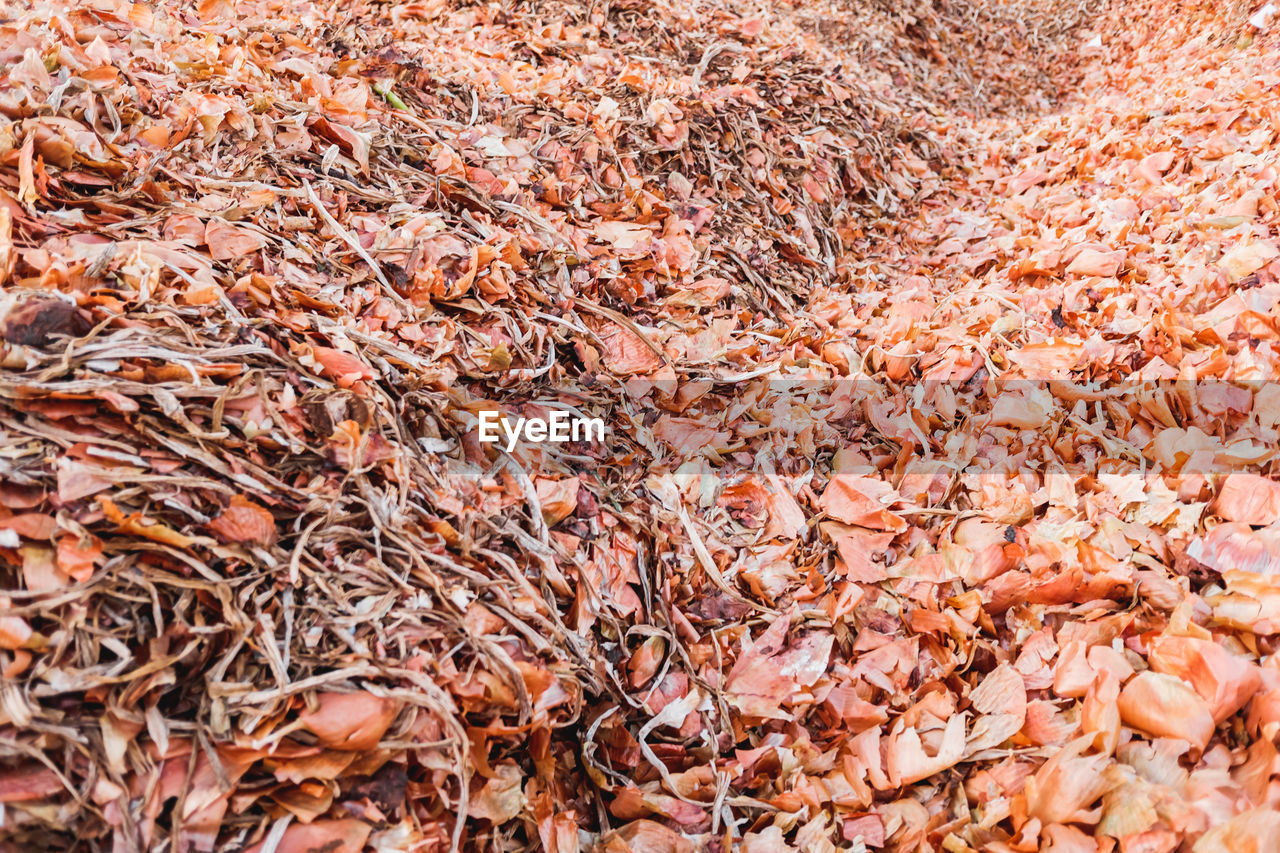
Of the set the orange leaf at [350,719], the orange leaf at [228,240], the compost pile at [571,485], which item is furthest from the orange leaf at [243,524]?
the orange leaf at [228,240]

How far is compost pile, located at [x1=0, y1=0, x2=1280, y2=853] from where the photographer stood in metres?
0.88

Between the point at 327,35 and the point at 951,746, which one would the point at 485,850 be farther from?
the point at 327,35

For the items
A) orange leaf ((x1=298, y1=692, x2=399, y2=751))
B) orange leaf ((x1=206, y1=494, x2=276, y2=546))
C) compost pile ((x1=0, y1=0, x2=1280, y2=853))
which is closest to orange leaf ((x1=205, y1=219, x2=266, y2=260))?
compost pile ((x1=0, y1=0, x2=1280, y2=853))

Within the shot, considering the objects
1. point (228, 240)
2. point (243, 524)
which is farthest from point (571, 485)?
point (228, 240)

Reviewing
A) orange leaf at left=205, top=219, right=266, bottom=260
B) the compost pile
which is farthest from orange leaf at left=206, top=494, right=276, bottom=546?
orange leaf at left=205, top=219, right=266, bottom=260

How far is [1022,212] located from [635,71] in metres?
1.36

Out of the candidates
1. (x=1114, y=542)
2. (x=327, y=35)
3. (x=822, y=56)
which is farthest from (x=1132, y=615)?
(x=822, y=56)

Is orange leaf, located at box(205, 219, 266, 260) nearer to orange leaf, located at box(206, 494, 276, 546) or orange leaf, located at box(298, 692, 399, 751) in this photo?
orange leaf, located at box(206, 494, 276, 546)

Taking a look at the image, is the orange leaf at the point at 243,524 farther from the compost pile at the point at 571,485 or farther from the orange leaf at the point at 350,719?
the orange leaf at the point at 350,719

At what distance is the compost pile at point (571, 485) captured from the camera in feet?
2.89

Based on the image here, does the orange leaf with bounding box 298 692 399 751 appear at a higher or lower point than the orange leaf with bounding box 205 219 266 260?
lower

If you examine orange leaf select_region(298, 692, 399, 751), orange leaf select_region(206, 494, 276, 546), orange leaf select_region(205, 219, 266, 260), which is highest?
orange leaf select_region(205, 219, 266, 260)

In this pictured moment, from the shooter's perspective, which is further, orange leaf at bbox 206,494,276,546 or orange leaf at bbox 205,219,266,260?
orange leaf at bbox 205,219,266,260

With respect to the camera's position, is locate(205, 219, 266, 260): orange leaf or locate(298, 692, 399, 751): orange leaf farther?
locate(205, 219, 266, 260): orange leaf
